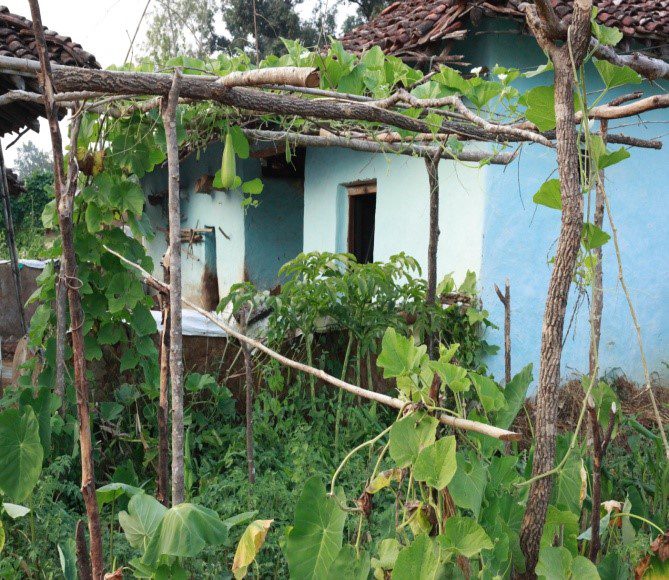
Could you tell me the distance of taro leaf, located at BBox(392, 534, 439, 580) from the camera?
1.54 meters

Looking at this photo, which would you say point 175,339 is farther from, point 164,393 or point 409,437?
point 409,437

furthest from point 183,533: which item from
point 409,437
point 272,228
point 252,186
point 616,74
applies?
point 272,228

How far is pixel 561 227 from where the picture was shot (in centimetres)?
159

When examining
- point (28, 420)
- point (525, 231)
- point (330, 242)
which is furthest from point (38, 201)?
point (28, 420)

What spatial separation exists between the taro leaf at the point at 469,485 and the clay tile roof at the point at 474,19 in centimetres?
365

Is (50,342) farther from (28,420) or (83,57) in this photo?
(83,57)

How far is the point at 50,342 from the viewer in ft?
10.8

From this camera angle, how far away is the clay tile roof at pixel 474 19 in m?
4.78

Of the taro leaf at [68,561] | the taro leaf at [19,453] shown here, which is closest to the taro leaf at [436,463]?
the taro leaf at [68,561]

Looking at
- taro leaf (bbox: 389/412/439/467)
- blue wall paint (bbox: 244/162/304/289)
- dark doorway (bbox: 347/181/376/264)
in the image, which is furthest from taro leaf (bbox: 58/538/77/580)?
blue wall paint (bbox: 244/162/304/289)

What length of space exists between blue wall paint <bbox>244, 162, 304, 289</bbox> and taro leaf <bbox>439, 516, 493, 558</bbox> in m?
6.75

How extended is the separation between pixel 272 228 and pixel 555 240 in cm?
395

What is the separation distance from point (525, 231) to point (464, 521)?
404 cm

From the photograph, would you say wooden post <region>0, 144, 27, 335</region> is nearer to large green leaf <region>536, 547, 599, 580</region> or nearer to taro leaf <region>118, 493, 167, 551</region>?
taro leaf <region>118, 493, 167, 551</region>
